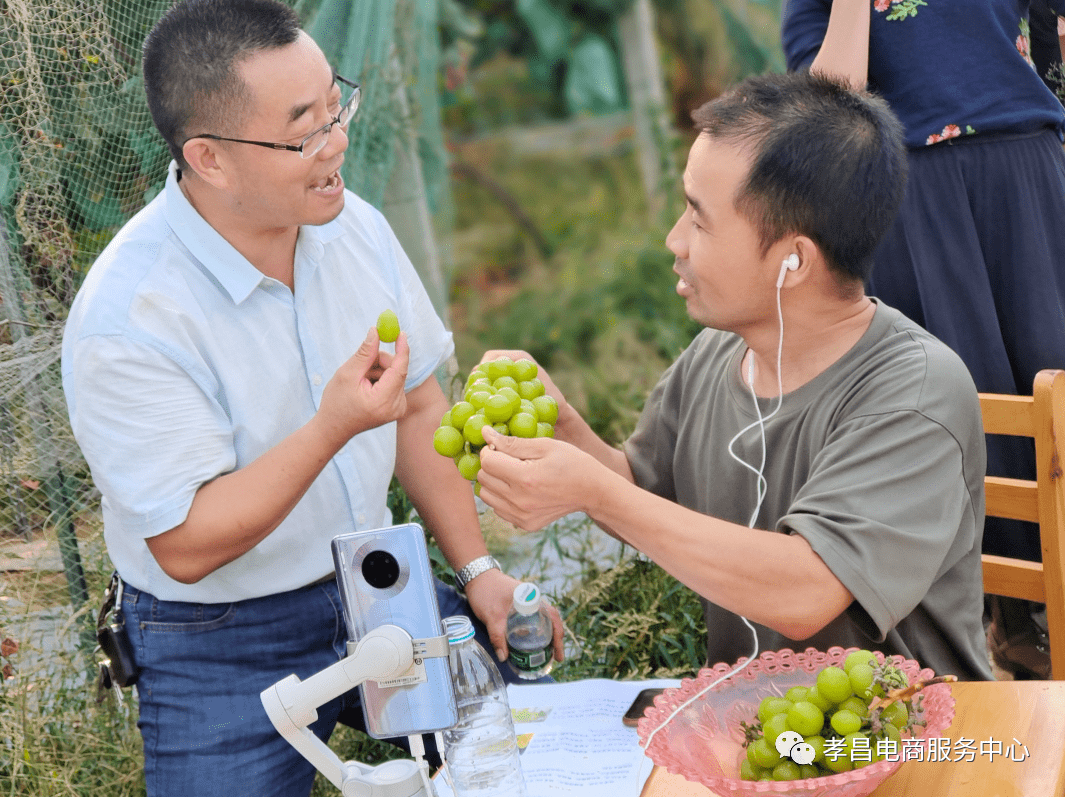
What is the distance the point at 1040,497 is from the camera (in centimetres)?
197

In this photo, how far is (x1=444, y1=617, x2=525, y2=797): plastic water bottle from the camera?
1.69 meters

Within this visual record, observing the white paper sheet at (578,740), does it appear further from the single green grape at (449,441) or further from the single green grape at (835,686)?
the single green grape at (449,441)

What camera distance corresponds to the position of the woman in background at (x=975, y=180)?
2514 millimetres

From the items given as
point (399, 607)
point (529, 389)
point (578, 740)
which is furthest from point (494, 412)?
point (578, 740)

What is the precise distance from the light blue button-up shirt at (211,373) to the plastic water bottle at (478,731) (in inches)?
19.2

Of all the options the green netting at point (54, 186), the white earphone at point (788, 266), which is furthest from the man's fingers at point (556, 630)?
the green netting at point (54, 186)

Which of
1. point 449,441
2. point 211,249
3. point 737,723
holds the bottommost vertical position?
point 737,723

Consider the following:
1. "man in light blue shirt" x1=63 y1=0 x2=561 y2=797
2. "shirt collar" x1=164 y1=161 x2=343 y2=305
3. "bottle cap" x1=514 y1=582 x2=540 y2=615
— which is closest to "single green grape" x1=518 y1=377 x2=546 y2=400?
"man in light blue shirt" x1=63 y1=0 x2=561 y2=797

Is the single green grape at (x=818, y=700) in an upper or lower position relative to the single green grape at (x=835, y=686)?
lower

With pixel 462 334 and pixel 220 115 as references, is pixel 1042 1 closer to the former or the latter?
pixel 220 115

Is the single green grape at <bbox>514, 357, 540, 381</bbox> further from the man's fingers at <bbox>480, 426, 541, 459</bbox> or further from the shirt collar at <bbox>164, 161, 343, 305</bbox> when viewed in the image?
the shirt collar at <bbox>164, 161, 343, 305</bbox>

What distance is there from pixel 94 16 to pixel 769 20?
6154 mm

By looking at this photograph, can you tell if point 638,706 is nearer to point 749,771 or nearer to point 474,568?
point 749,771

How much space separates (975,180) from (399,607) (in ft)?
5.93
